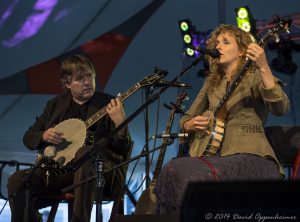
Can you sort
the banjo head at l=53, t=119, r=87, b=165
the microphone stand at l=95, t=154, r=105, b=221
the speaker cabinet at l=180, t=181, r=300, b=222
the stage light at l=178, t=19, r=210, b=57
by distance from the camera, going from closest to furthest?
the speaker cabinet at l=180, t=181, r=300, b=222
the microphone stand at l=95, t=154, r=105, b=221
the banjo head at l=53, t=119, r=87, b=165
the stage light at l=178, t=19, r=210, b=57

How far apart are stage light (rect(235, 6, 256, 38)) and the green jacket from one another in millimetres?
2118

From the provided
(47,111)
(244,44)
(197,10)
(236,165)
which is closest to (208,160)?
(236,165)

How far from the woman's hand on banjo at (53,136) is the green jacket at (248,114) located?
33.0 inches

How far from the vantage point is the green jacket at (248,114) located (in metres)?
2.90

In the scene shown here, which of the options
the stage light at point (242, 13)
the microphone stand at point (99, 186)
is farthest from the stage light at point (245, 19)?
the microphone stand at point (99, 186)

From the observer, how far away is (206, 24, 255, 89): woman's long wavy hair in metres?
3.12

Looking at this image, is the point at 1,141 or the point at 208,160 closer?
the point at 208,160

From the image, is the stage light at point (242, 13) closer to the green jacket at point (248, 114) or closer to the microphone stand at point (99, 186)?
the green jacket at point (248, 114)

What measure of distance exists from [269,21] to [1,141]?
2760mm

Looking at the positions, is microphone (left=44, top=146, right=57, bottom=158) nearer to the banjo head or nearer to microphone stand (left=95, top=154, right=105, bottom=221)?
the banjo head

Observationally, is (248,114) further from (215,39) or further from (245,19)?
(245,19)

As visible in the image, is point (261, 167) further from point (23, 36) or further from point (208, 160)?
point (23, 36)

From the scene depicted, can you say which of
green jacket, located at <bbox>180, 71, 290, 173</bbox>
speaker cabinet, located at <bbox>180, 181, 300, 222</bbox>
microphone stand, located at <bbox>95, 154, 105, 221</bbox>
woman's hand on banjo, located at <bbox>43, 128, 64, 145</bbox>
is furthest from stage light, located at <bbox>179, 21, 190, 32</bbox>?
speaker cabinet, located at <bbox>180, 181, 300, 222</bbox>

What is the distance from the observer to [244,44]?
10.3ft
